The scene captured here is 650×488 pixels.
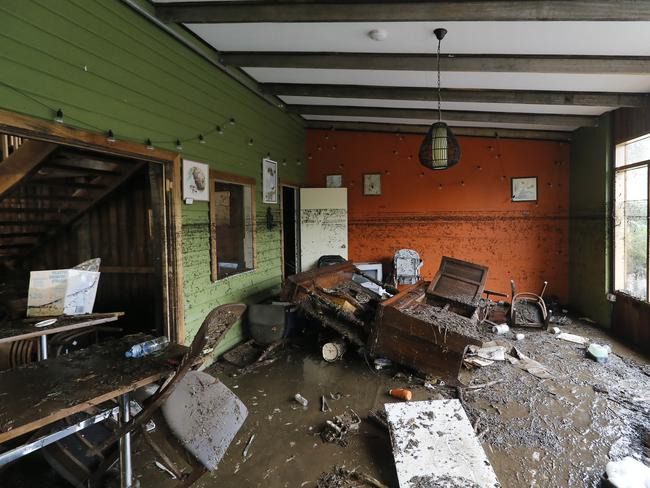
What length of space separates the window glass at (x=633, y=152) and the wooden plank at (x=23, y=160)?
646 centimetres

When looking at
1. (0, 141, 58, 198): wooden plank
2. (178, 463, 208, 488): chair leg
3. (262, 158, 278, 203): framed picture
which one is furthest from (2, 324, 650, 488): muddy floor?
(0, 141, 58, 198): wooden plank

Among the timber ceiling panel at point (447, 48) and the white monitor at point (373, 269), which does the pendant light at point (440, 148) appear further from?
the white monitor at point (373, 269)

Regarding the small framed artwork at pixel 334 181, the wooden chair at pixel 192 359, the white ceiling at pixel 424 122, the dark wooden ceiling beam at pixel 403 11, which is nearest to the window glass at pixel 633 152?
the white ceiling at pixel 424 122

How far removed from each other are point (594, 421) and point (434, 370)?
1.27 meters

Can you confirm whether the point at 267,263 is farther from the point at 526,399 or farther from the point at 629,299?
the point at 629,299

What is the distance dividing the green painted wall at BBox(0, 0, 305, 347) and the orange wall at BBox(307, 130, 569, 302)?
221 cm

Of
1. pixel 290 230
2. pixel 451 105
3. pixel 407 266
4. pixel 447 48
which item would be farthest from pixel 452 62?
pixel 290 230

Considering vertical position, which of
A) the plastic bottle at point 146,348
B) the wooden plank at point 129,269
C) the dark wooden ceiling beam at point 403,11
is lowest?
the plastic bottle at point 146,348

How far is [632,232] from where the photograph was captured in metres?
4.86

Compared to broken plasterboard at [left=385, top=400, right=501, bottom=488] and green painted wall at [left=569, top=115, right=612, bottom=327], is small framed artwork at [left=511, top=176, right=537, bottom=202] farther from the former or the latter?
broken plasterboard at [left=385, top=400, right=501, bottom=488]

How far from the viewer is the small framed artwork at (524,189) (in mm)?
6411

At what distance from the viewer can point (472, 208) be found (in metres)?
6.60

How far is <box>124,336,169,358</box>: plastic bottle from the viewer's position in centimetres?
198

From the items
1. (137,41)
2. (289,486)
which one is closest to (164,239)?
(137,41)
